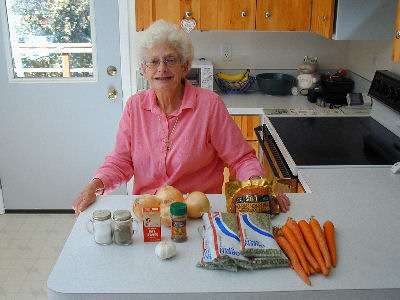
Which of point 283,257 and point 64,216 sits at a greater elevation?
point 283,257

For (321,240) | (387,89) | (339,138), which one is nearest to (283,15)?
(387,89)

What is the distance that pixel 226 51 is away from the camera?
11.4 feet

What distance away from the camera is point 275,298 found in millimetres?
1165

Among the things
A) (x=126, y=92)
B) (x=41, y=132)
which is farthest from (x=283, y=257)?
(x=41, y=132)

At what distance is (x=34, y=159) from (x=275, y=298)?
2.67 meters

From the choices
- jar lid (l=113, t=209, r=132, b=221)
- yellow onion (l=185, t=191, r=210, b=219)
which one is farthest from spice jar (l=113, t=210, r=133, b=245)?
yellow onion (l=185, t=191, r=210, b=219)

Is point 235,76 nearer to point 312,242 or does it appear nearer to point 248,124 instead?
point 248,124

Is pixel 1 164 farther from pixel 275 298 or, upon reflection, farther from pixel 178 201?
pixel 275 298

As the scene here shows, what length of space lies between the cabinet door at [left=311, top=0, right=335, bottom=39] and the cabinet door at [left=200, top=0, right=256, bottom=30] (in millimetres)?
389

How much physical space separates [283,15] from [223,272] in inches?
88.8

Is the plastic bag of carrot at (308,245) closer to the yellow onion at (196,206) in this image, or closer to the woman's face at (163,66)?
the yellow onion at (196,206)

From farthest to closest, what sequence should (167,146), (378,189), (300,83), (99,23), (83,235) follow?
(300,83) < (99,23) < (167,146) < (378,189) < (83,235)

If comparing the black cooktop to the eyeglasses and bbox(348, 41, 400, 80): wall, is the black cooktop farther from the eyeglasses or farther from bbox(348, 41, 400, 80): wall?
the eyeglasses

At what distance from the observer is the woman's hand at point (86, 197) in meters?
1.59
